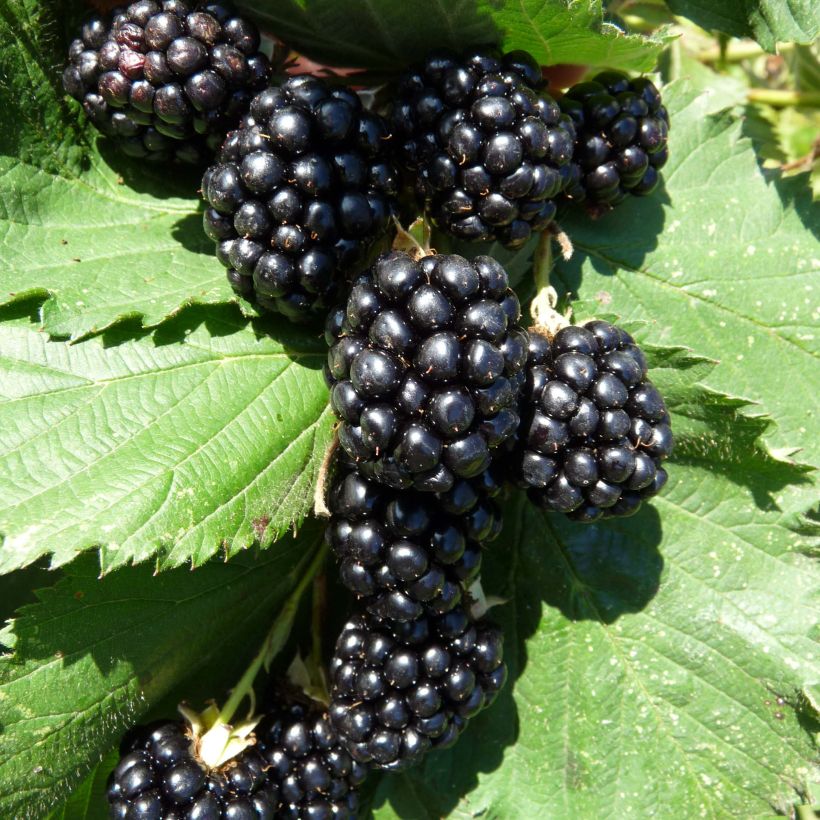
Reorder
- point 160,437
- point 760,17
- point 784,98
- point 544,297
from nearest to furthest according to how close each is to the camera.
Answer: point 160,437, point 544,297, point 760,17, point 784,98

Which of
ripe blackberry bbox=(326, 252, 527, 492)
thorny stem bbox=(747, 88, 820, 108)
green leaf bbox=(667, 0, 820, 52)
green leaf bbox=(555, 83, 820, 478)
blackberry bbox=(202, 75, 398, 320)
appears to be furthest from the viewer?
thorny stem bbox=(747, 88, 820, 108)

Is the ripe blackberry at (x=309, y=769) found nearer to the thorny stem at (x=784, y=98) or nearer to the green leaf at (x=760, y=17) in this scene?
the green leaf at (x=760, y=17)

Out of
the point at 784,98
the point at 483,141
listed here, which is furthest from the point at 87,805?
the point at 784,98

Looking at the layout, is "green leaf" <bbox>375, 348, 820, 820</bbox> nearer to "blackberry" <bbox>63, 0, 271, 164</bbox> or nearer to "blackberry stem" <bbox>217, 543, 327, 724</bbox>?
"blackberry stem" <bbox>217, 543, 327, 724</bbox>

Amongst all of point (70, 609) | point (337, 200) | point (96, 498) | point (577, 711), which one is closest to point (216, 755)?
point (70, 609)

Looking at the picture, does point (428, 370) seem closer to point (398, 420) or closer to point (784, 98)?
point (398, 420)

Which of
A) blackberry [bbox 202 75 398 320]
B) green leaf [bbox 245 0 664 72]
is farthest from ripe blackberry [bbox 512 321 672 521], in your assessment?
green leaf [bbox 245 0 664 72]
